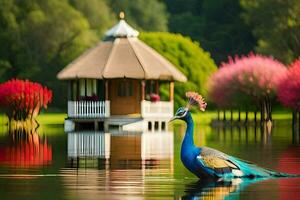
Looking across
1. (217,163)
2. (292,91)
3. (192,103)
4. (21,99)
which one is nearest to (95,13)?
(21,99)

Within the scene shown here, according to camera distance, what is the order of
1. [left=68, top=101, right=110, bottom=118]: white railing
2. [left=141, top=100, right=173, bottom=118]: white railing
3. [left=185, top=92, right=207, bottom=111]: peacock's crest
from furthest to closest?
[left=141, top=100, right=173, bottom=118]: white railing
[left=68, top=101, right=110, bottom=118]: white railing
[left=185, top=92, right=207, bottom=111]: peacock's crest

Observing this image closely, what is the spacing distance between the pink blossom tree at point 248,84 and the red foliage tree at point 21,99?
745 centimetres

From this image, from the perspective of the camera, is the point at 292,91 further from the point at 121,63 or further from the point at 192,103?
the point at 192,103

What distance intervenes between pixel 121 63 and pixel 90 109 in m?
2.21

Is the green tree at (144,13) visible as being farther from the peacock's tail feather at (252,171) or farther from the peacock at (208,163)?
the peacock at (208,163)

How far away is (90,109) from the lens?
43312 mm

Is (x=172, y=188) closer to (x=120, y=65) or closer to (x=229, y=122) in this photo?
(x=120, y=65)

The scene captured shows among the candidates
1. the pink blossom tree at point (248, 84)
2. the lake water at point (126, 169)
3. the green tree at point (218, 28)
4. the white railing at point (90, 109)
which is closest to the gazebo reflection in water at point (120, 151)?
the lake water at point (126, 169)

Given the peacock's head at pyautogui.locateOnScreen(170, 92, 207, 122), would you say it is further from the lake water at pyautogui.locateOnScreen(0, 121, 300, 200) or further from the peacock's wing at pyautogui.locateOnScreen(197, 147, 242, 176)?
the lake water at pyautogui.locateOnScreen(0, 121, 300, 200)

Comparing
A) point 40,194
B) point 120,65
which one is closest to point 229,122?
point 120,65

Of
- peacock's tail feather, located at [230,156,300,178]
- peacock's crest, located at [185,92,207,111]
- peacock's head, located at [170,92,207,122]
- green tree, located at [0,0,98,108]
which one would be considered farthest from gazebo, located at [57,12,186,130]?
green tree, located at [0,0,98,108]

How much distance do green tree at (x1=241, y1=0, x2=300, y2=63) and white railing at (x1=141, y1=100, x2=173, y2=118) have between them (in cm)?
3205

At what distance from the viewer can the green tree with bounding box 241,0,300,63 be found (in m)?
77.2

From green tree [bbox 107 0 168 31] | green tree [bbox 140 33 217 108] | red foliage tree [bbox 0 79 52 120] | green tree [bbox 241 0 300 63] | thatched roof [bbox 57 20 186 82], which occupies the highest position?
green tree [bbox 107 0 168 31]
